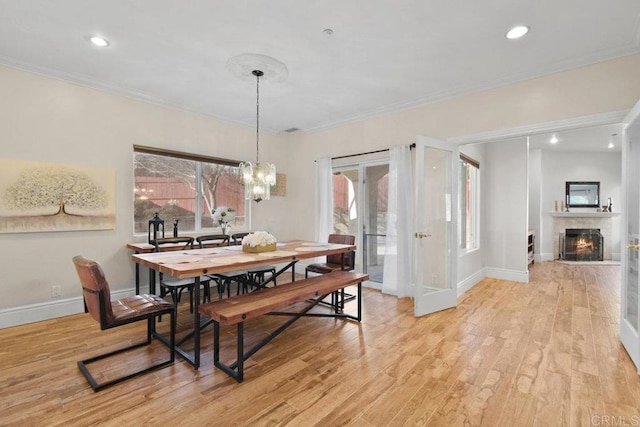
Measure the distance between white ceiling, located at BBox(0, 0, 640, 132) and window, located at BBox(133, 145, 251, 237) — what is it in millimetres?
935

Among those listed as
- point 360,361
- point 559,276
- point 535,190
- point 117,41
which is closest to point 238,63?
point 117,41

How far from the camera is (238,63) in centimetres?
→ 314

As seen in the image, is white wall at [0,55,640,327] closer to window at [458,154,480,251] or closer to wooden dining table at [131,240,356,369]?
window at [458,154,480,251]

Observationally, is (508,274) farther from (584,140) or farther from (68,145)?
Answer: (68,145)

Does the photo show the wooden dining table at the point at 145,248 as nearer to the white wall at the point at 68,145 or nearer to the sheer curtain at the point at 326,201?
the white wall at the point at 68,145

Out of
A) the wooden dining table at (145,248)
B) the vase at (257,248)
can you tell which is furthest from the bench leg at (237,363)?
the wooden dining table at (145,248)

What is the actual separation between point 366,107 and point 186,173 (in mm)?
2898

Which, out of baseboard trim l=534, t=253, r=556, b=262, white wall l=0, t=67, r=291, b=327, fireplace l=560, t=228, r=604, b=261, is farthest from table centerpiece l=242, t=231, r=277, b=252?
fireplace l=560, t=228, r=604, b=261

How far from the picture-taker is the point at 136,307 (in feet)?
8.07

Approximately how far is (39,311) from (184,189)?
87.0 inches

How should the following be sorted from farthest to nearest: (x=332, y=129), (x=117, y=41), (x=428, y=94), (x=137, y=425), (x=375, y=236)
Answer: (x=332, y=129)
(x=375, y=236)
(x=428, y=94)
(x=117, y=41)
(x=137, y=425)

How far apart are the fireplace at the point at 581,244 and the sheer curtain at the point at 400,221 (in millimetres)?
5710

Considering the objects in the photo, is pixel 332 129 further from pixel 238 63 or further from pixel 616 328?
pixel 616 328

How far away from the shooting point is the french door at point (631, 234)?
2.60 m
